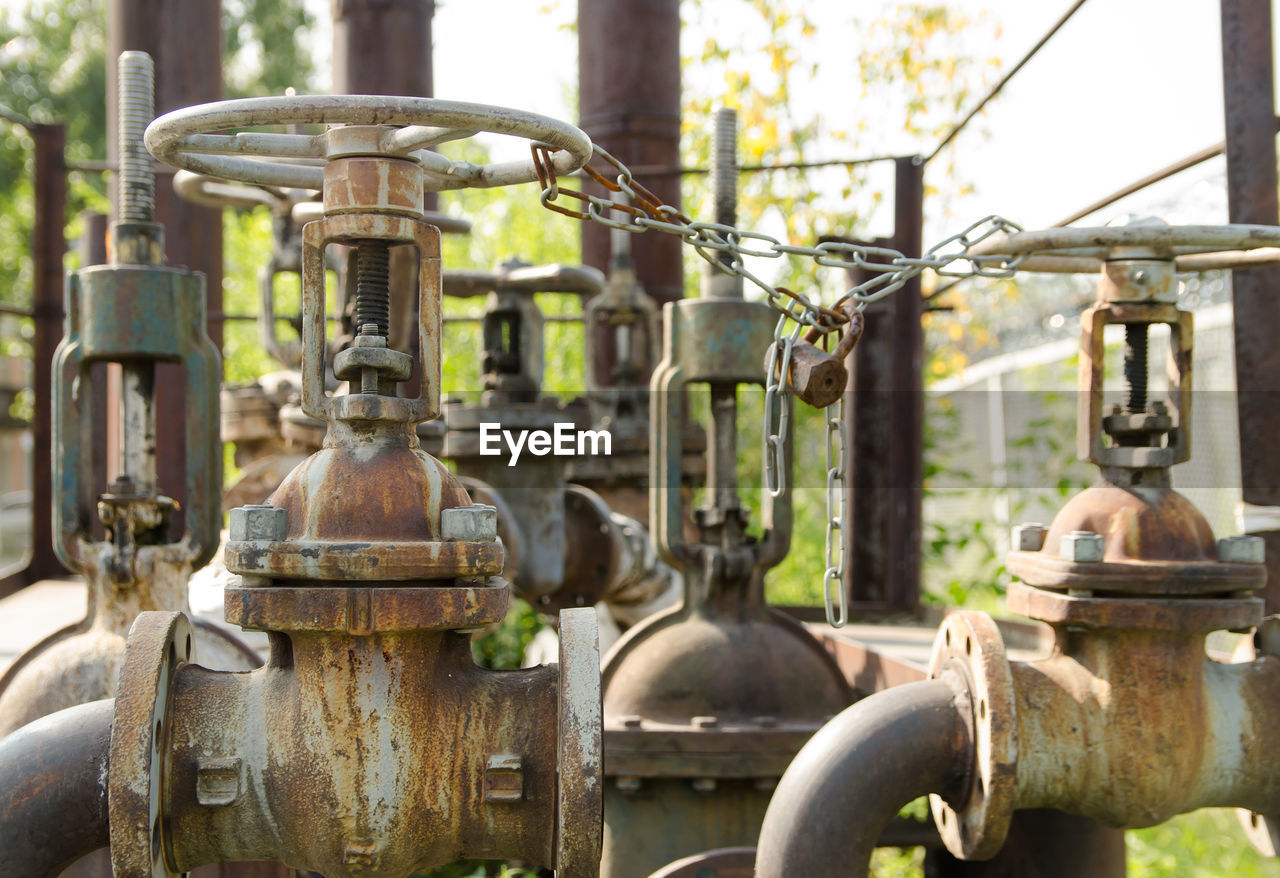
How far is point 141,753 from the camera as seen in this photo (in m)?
1.29

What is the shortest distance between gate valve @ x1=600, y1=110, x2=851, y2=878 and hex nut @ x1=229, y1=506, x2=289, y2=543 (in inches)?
37.3

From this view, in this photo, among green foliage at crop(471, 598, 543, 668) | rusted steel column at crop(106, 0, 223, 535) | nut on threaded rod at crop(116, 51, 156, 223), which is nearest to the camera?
nut on threaded rod at crop(116, 51, 156, 223)

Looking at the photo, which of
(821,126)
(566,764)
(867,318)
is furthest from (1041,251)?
(821,126)

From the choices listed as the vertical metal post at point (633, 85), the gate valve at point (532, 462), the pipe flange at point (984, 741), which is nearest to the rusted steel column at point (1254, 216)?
the pipe flange at point (984, 741)

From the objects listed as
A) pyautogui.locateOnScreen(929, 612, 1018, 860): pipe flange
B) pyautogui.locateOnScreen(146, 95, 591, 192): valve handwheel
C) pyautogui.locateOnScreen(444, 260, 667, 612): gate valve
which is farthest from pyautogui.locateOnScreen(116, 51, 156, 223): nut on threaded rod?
pyautogui.locateOnScreen(929, 612, 1018, 860): pipe flange

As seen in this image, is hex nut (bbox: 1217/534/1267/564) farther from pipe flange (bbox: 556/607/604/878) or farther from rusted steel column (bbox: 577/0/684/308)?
rusted steel column (bbox: 577/0/684/308)

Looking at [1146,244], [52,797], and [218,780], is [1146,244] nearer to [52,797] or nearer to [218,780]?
[218,780]

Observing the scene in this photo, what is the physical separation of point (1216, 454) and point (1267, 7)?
3.01 metres

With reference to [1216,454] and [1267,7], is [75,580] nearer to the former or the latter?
[1267,7]

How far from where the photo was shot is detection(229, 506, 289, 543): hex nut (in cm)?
135

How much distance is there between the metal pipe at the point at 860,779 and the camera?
158cm

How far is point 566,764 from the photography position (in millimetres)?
1330

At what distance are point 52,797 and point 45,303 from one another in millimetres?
2642

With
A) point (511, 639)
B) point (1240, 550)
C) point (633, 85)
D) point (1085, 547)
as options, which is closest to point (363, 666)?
point (1085, 547)
